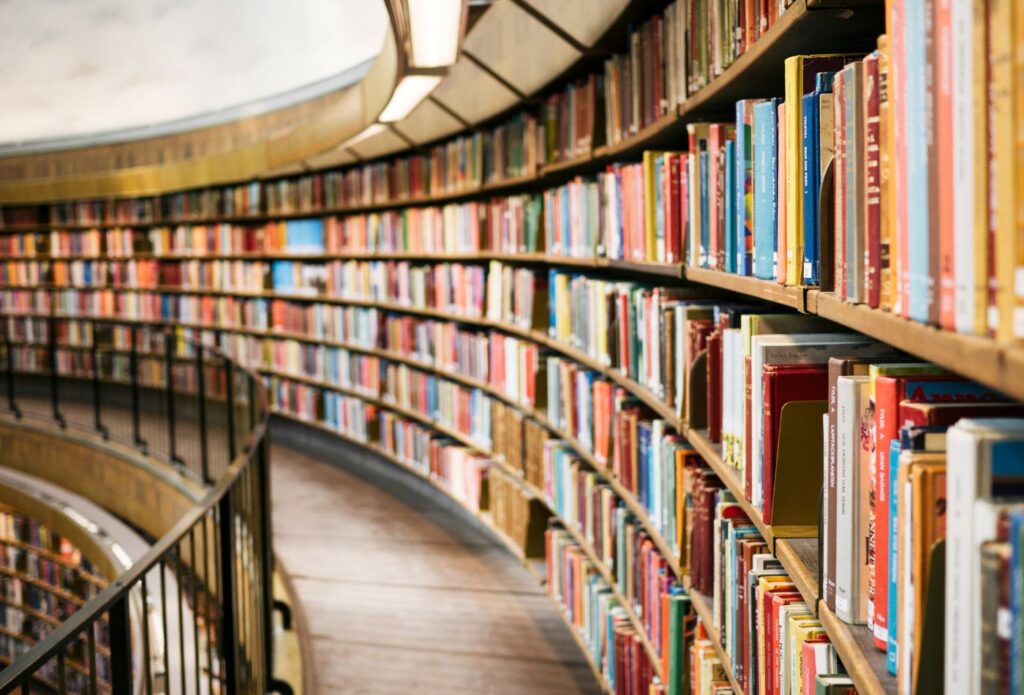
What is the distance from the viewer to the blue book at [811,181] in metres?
1.41

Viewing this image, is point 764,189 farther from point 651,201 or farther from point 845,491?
point 651,201

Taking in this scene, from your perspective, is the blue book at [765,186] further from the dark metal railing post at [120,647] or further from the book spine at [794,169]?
the dark metal railing post at [120,647]

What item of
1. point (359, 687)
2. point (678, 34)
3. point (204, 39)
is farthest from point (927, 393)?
point (204, 39)

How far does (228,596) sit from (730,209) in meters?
1.66

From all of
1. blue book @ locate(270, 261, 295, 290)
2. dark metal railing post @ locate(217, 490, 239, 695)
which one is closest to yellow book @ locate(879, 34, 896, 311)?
dark metal railing post @ locate(217, 490, 239, 695)

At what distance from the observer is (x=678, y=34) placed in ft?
7.77

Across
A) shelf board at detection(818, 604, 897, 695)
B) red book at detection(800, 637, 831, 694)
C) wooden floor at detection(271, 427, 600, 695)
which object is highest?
shelf board at detection(818, 604, 897, 695)

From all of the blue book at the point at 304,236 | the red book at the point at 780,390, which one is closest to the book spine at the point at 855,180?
the red book at the point at 780,390

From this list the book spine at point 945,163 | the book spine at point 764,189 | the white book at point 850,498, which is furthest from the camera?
the book spine at point 764,189

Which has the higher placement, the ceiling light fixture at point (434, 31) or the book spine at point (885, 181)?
the ceiling light fixture at point (434, 31)

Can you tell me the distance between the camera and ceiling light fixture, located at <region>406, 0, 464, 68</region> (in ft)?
8.79

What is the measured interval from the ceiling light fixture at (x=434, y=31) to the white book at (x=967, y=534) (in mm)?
2073

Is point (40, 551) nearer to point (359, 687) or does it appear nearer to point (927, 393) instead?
point (359, 687)

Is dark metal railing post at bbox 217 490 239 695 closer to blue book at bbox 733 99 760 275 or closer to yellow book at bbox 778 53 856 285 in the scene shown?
blue book at bbox 733 99 760 275
